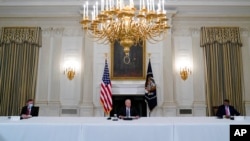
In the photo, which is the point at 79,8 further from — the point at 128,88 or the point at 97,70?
the point at 128,88

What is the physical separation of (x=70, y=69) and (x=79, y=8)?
2333 millimetres

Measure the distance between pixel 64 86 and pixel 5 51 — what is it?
2641mm

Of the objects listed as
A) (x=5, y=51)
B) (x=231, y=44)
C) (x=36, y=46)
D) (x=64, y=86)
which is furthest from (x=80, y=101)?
(x=231, y=44)

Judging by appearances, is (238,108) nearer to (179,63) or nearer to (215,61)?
(215,61)

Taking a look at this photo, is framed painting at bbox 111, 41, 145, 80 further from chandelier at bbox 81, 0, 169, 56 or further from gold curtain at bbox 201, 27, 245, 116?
chandelier at bbox 81, 0, 169, 56

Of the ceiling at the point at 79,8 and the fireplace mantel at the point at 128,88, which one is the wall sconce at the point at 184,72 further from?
the ceiling at the point at 79,8

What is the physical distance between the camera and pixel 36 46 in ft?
29.2

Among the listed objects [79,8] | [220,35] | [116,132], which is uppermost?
[79,8]

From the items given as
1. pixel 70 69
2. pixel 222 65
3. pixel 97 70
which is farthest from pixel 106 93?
pixel 222 65

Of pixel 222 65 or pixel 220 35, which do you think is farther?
pixel 220 35

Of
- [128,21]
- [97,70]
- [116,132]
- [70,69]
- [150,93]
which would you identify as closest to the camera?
[116,132]

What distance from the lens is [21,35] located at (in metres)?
8.87

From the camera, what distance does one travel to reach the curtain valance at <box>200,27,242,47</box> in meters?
8.70

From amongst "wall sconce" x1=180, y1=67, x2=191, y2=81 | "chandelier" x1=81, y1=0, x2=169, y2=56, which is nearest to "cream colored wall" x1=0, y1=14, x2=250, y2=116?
"wall sconce" x1=180, y1=67, x2=191, y2=81
